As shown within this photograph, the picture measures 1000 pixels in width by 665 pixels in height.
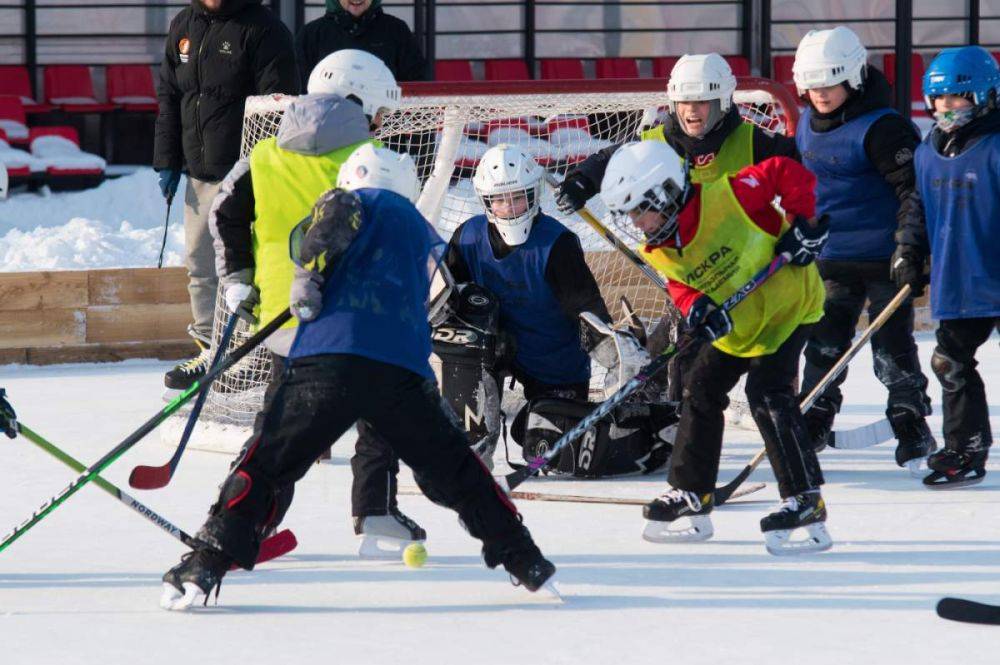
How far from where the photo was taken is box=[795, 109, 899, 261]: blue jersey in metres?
4.69

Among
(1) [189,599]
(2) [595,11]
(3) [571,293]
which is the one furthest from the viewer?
(2) [595,11]

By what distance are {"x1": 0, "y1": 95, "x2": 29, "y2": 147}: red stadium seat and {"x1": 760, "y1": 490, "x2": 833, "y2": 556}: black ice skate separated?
334 inches

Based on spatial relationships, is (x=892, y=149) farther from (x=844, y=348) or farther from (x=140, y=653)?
(x=140, y=653)

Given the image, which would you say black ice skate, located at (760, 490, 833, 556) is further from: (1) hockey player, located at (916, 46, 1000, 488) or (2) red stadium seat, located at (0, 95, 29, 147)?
(2) red stadium seat, located at (0, 95, 29, 147)

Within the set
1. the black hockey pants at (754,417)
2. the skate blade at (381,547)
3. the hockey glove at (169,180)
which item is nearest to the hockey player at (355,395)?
the skate blade at (381,547)

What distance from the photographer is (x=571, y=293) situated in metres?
4.62

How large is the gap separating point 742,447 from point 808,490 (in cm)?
138

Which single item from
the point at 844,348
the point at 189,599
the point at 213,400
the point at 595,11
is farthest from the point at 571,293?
the point at 595,11

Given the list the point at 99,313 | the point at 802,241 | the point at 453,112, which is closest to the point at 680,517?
the point at 802,241

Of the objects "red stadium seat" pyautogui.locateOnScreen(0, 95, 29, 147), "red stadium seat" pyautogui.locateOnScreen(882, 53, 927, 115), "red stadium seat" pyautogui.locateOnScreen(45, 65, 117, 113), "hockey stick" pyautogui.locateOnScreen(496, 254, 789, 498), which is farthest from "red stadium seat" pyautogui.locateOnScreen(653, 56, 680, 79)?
"hockey stick" pyautogui.locateOnScreen(496, 254, 789, 498)

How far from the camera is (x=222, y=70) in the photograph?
218 inches

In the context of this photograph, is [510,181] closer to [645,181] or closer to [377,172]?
[645,181]

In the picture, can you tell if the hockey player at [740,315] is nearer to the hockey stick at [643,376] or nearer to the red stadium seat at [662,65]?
the hockey stick at [643,376]

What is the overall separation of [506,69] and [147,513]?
30.4 feet
